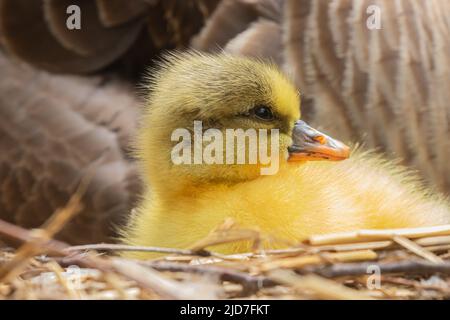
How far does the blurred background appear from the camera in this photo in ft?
6.87

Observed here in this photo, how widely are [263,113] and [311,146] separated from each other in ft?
0.31

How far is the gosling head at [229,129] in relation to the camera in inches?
61.6

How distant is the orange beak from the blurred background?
0.48m

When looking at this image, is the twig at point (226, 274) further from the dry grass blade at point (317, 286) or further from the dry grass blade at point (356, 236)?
the dry grass blade at point (356, 236)

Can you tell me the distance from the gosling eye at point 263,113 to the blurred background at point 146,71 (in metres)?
0.49

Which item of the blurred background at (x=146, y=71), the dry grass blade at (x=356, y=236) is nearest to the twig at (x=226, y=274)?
the dry grass blade at (x=356, y=236)

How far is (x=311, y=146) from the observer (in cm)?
160

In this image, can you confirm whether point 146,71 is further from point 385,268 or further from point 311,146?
point 385,268

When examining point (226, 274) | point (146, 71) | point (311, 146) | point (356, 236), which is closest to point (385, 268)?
point (356, 236)

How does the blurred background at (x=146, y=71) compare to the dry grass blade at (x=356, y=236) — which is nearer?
the dry grass blade at (x=356, y=236)

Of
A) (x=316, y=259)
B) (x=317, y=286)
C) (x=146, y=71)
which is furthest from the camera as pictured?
(x=146, y=71)

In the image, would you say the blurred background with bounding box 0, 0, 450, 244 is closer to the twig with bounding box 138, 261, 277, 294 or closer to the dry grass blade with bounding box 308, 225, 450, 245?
the dry grass blade with bounding box 308, 225, 450, 245

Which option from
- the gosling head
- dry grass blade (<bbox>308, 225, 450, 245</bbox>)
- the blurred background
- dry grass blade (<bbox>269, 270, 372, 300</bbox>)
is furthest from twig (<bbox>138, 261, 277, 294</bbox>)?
the blurred background
